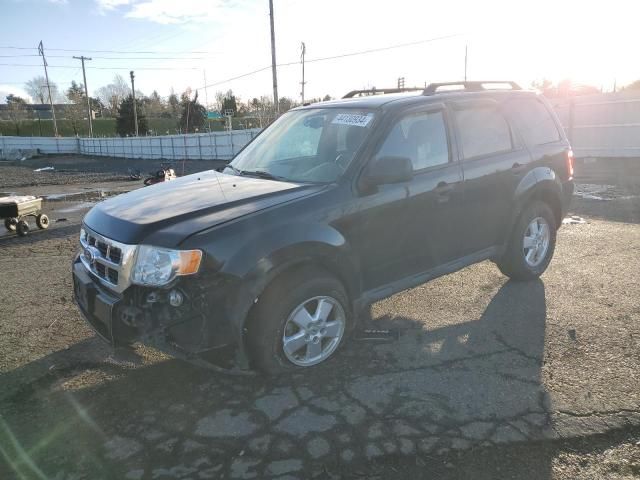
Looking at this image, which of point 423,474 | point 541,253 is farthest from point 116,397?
point 541,253

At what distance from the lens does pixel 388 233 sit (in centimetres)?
370

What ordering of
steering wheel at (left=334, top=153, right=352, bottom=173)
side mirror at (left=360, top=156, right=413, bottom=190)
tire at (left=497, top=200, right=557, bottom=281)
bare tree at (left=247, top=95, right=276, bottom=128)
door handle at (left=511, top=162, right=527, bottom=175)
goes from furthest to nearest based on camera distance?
bare tree at (left=247, top=95, right=276, bottom=128)
tire at (left=497, top=200, right=557, bottom=281)
door handle at (left=511, top=162, right=527, bottom=175)
steering wheel at (left=334, top=153, right=352, bottom=173)
side mirror at (left=360, top=156, right=413, bottom=190)

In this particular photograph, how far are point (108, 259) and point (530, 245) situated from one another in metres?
4.08

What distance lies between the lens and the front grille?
118 inches

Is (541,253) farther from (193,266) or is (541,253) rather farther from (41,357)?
(41,357)

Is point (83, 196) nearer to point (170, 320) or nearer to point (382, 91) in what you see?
point (382, 91)

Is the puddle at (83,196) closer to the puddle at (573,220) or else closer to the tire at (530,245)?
the puddle at (573,220)

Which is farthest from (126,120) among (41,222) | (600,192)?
(600,192)

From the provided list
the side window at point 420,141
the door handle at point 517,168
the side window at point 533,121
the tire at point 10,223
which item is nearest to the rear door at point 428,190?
the side window at point 420,141

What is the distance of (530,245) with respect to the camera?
5.13 metres

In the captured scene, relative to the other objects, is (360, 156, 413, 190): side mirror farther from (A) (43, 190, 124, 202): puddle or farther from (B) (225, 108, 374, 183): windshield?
(A) (43, 190, 124, 202): puddle

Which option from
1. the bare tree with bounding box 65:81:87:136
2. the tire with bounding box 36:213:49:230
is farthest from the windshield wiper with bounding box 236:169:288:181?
the bare tree with bounding box 65:81:87:136

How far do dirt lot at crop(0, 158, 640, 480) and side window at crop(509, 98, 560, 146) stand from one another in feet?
5.24

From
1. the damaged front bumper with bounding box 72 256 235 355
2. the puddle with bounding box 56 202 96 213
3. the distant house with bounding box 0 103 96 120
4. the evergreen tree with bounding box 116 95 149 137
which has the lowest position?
the puddle with bounding box 56 202 96 213
